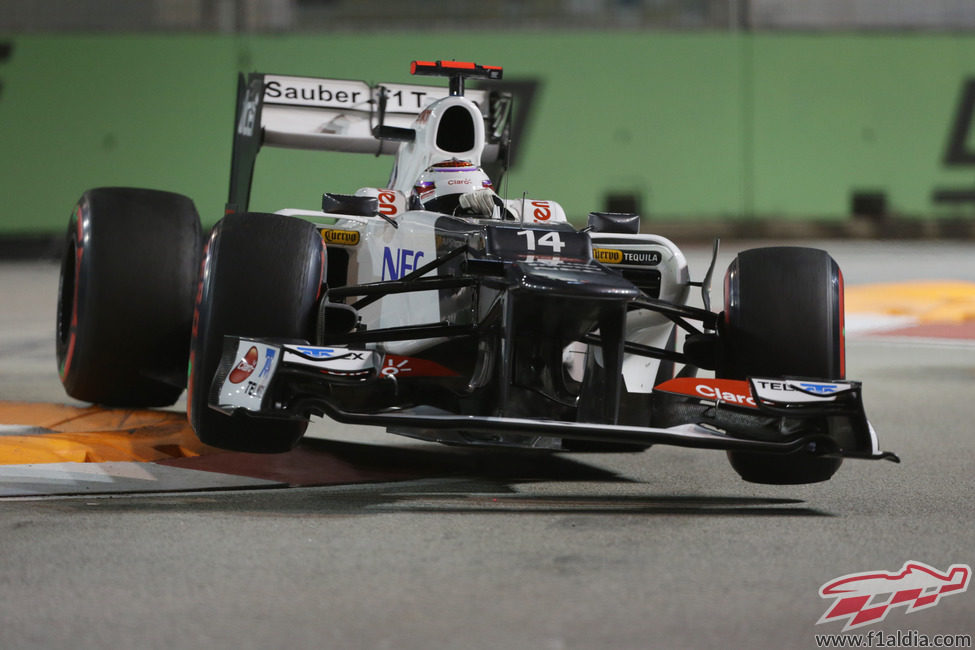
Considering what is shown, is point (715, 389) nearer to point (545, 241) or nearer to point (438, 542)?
point (545, 241)

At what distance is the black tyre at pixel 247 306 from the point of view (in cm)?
516

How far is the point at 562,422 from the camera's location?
4758 mm

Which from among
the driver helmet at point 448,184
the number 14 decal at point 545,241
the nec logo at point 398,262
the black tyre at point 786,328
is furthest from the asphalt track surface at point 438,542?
the driver helmet at point 448,184

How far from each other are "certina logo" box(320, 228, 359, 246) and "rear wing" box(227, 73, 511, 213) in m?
2.06

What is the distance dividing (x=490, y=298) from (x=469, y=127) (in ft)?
6.17

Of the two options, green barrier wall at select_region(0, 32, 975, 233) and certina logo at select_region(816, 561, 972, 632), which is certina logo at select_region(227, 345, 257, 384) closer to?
certina logo at select_region(816, 561, 972, 632)

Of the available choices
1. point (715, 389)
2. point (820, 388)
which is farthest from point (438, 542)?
point (820, 388)

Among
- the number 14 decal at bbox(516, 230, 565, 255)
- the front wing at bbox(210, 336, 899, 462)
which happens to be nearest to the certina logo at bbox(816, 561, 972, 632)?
the front wing at bbox(210, 336, 899, 462)

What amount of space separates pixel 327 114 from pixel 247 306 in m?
3.81

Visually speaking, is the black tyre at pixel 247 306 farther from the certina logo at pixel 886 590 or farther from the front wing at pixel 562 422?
the certina logo at pixel 886 590

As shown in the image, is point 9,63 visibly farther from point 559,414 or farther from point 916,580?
point 916,580

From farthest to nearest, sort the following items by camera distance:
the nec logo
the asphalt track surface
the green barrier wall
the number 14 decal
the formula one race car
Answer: the green barrier wall, the nec logo, the number 14 decal, the formula one race car, the asphalt track surface

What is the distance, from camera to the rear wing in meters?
8.45

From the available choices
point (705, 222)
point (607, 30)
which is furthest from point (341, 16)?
point (705, 222)
